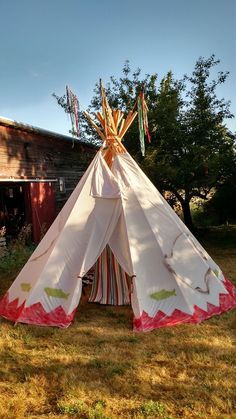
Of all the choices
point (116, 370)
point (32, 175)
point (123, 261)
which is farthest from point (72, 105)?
point (32, 175)

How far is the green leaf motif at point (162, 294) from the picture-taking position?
5.42 metres

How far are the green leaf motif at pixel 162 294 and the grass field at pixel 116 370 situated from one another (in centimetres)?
48

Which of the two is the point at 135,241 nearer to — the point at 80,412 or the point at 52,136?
the point at 80,412

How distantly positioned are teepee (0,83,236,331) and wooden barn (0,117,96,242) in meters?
6.27

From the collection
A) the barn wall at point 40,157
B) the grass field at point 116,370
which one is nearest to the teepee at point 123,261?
the grass field at point 116,370

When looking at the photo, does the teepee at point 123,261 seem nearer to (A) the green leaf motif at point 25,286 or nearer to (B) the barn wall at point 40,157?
(A) the green leaf motif at point 25,286

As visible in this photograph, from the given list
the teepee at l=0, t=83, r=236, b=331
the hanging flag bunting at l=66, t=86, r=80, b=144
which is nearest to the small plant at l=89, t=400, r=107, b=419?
the teepee at l=0, t=83, r=236, b=331

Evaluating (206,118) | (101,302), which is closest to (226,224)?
(206,118)

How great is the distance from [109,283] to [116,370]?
9.02 feet

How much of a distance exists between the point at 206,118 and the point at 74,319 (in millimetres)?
9858

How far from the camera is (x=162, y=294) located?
5.46m

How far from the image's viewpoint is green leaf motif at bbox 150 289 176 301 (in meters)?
5.42

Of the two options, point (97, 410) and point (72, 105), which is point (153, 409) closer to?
point (97, 410)

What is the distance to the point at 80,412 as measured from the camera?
334 centimetres
